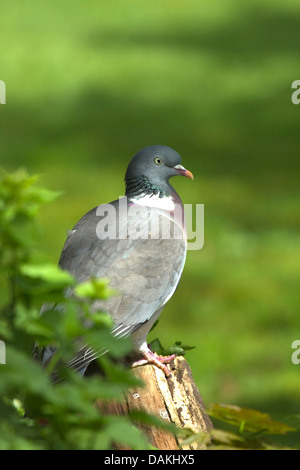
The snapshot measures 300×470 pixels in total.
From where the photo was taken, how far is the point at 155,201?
434 centimetres

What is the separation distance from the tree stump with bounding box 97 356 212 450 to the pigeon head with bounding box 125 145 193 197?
0.94 meters

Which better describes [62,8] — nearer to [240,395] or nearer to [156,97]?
[156,97]

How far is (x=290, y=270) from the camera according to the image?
8.07m

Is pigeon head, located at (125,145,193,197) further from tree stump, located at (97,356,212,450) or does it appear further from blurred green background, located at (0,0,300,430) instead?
blurred green background, located at (0,0,300,430)

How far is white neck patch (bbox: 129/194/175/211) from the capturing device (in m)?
4.30

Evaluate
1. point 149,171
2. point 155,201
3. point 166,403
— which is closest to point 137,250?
point 155,201

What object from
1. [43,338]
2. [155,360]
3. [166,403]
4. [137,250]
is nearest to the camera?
[43,338]

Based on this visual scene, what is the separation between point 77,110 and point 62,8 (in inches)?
226

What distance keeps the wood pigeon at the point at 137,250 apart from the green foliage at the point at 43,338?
5.08 feet

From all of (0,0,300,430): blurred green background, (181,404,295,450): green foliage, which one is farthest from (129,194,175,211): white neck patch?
(0,0,300,430): blurred green background

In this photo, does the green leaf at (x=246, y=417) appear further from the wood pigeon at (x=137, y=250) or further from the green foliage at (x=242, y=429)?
the wood pigeon at (x=137, y=250)

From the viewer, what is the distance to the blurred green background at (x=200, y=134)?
698 centimetres

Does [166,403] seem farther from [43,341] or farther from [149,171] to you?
[43,341]

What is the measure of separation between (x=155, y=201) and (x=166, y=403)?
113 centimetres
